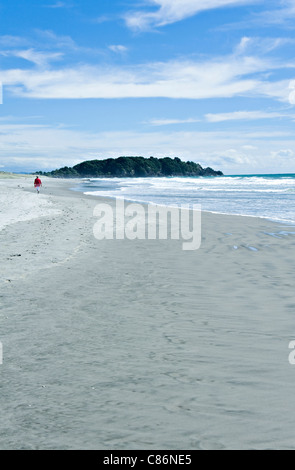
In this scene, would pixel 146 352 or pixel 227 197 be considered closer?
pixel 146 352

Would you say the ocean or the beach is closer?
the beach

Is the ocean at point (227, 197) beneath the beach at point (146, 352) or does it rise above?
above

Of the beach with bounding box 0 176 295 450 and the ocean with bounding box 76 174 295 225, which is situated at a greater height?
the ocean with bounding box 76 174 295 225

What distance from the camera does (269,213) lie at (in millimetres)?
22656

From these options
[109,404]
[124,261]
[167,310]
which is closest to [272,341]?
[167,310]

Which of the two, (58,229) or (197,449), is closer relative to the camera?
(197,449)

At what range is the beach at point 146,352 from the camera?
356 cm

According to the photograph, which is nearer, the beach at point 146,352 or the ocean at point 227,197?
the beach at point 146,352

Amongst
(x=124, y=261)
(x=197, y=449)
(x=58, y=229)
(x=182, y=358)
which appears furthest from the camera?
(x=58, y=229)

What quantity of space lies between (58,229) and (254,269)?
25.2ft

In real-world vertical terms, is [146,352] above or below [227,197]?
below

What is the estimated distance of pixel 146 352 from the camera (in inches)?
203

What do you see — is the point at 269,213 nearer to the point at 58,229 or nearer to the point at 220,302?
the point at 58,229

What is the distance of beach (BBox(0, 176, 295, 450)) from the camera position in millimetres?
3557
